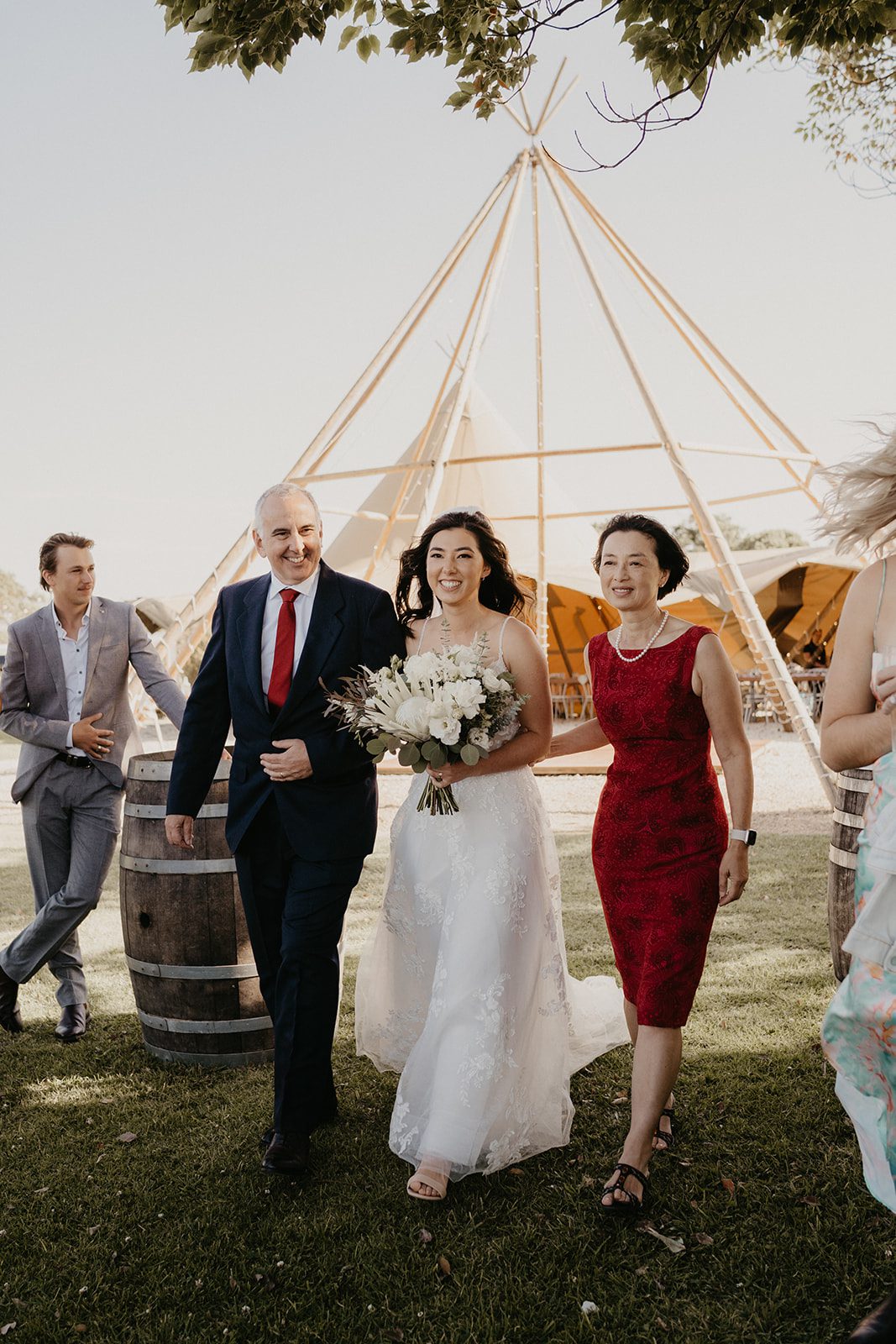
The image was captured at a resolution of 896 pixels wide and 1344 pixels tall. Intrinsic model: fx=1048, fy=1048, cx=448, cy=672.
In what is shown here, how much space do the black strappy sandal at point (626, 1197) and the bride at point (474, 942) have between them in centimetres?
43

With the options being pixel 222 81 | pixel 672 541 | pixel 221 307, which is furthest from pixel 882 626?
pixel 221 307

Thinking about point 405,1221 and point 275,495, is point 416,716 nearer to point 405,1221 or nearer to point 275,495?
point 275,495

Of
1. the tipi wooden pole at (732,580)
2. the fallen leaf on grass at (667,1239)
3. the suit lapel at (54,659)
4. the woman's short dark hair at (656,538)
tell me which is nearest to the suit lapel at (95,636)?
the suit lapel at (54,659)

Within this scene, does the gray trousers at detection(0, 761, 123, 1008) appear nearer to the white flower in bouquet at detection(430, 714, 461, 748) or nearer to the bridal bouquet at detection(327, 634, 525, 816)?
the bridal bouquet at detection(327, 634, 525, 816)

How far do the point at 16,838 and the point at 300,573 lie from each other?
8.64 m

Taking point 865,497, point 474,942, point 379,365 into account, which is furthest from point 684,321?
point 865,497

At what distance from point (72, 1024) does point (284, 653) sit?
252 centimetres

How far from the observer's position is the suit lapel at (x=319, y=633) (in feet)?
13.1

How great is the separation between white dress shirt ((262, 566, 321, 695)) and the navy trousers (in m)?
0.57

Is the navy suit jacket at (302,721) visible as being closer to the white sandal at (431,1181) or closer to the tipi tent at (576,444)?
the white sandal at (431,1181)

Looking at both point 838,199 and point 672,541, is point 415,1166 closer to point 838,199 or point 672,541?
point 672,541

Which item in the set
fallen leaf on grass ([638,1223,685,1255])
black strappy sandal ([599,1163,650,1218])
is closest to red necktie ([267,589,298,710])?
black strappy sandal ([599,1163,650,1218])

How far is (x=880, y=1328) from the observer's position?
2199 mm

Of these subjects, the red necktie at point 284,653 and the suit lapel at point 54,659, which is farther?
the suit lapel at point 54,659
